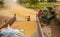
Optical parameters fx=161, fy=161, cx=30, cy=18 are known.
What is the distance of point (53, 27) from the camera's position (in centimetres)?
233

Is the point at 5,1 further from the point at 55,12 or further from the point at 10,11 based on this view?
the point at 55,12

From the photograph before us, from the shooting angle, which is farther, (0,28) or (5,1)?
(5,1)

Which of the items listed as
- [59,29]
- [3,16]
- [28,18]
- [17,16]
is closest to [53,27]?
[59,29]

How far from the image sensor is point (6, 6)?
2.35 m

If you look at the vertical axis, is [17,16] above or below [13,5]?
below

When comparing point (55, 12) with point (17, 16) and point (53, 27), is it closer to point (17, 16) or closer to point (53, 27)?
point (53, 27)

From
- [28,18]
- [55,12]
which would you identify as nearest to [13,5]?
[28,18]

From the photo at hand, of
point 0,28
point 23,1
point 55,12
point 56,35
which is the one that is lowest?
point 56,35

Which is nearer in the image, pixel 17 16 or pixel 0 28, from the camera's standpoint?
pixel 0 28

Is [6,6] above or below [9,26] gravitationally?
above

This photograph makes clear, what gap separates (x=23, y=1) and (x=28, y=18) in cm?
26

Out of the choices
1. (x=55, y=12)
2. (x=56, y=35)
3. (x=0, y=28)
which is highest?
(x=55, y=12)

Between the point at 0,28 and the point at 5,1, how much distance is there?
0.48 m

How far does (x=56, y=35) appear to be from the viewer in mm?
2268
